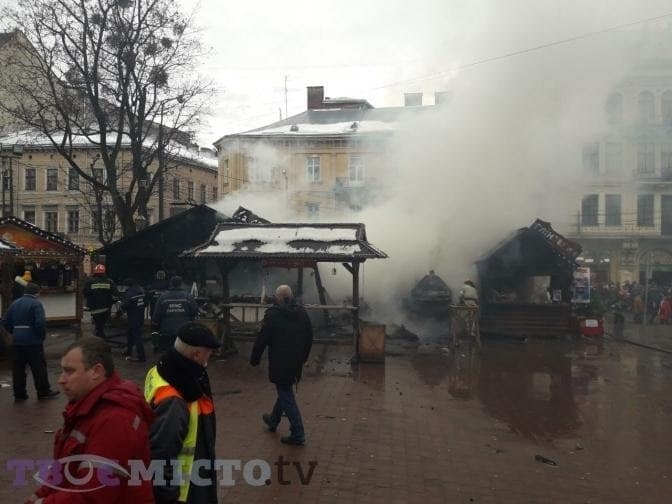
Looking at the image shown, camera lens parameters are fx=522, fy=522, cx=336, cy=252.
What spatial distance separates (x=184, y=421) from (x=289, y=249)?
28.2 feet

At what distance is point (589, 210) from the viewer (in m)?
33.8

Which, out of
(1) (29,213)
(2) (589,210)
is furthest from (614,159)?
(1) (29,213)

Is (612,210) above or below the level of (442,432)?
above

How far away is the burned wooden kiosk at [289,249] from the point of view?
10.8m

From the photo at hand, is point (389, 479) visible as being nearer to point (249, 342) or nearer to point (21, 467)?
point (21, 467)

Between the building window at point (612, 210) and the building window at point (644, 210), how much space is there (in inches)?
46.5

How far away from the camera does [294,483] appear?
4.68 metres

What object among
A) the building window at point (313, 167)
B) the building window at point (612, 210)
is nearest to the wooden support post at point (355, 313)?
the building window at point (313, 167)

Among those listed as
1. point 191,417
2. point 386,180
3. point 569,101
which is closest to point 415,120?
point 386,180

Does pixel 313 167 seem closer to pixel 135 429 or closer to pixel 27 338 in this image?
pixel 27 338

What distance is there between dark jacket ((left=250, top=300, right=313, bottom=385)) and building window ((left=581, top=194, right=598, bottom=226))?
1272 inches

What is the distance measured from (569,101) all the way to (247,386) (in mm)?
13968

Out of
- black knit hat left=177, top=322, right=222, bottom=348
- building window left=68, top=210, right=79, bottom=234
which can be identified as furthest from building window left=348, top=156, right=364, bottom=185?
A: black knit hat left=177, top=322, right=222, bottom=348

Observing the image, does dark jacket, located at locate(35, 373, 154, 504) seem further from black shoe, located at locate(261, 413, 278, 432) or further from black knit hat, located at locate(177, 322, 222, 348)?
black shoe, located at locate(261, 413, 278, 432)
